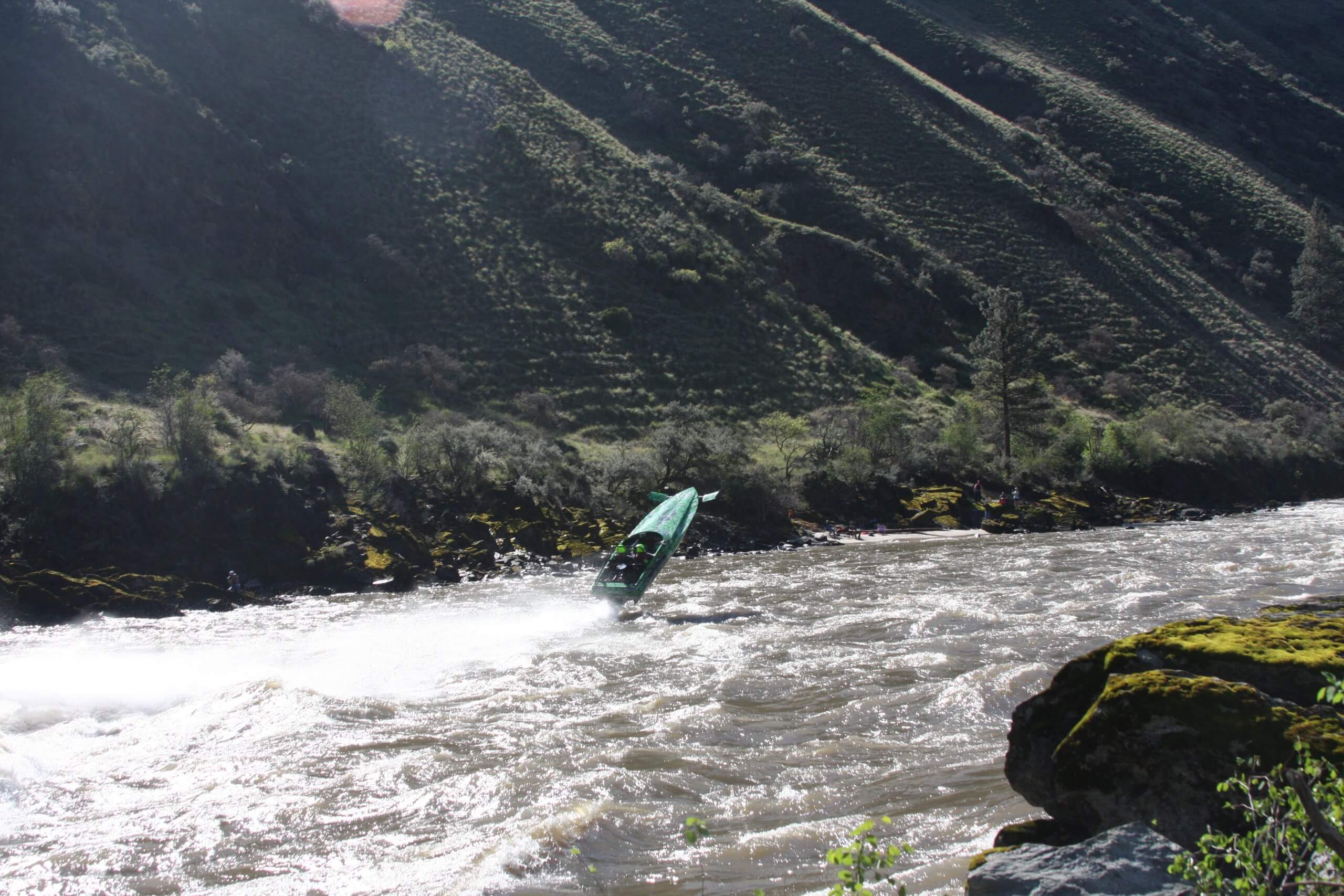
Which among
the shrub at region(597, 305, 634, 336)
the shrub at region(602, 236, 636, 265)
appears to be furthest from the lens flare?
the shrub at region(597, 305, 634, 336)

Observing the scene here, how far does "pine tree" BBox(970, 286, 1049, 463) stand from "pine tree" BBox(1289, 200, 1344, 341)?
30101mm

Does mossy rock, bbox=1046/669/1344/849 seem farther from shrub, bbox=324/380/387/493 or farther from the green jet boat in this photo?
shrub, bbox=324/380/387/493

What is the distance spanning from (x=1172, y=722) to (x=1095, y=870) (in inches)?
55.9

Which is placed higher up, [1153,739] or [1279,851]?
[1279,851]

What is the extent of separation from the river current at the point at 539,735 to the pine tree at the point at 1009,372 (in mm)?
25017

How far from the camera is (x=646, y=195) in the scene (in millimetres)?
62000

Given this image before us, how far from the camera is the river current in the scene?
8289 mm

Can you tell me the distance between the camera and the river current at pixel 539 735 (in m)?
8.29

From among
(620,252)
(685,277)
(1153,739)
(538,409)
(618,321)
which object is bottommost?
(538,409)

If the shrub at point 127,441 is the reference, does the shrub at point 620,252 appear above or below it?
above

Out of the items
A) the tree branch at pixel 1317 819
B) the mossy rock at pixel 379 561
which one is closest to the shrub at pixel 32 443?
the mossy rock at pixel 379 561

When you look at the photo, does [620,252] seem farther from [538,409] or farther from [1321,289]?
[1321,289]

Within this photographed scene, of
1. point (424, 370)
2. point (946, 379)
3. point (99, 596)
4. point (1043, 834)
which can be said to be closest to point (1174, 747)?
point (1043, 834)

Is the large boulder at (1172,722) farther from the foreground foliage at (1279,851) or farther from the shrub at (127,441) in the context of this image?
the shrub at (127,441)
